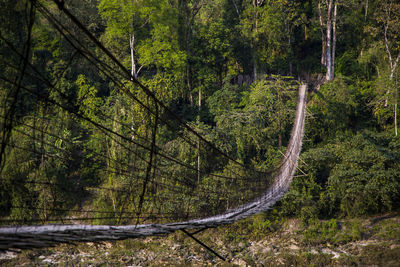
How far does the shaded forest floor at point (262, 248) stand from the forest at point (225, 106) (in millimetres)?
281

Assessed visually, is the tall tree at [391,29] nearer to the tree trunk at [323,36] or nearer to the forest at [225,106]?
the forest at [225,106]

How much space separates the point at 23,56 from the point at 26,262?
4.75 meters

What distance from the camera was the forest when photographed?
4254 mm

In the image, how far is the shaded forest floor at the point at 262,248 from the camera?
4270 millimetres

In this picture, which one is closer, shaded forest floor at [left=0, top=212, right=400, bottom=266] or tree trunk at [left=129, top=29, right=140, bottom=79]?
shaded forest floor at [left=0, top=212, right=400, bottom=266]

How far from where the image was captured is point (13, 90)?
999 mm

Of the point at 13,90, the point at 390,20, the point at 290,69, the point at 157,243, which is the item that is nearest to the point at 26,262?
the point at 157,243

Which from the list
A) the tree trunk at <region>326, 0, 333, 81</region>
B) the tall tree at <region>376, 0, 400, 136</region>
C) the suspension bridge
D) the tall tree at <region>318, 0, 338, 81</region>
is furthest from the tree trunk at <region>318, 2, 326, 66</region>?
the suspension bridge

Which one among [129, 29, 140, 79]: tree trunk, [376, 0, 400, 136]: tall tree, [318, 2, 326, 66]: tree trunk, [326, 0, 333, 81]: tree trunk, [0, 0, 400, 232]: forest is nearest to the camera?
[0, 0, 400, 232]: forest

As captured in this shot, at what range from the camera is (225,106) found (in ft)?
23.3

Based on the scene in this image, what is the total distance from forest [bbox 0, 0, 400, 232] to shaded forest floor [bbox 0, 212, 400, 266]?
28 cm

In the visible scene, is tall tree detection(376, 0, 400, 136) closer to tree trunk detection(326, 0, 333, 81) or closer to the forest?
the forest

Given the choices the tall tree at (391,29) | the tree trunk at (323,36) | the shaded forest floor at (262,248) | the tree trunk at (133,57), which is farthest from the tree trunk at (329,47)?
the tree trunk at (133,57)

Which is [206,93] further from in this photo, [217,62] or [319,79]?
[319,79]
